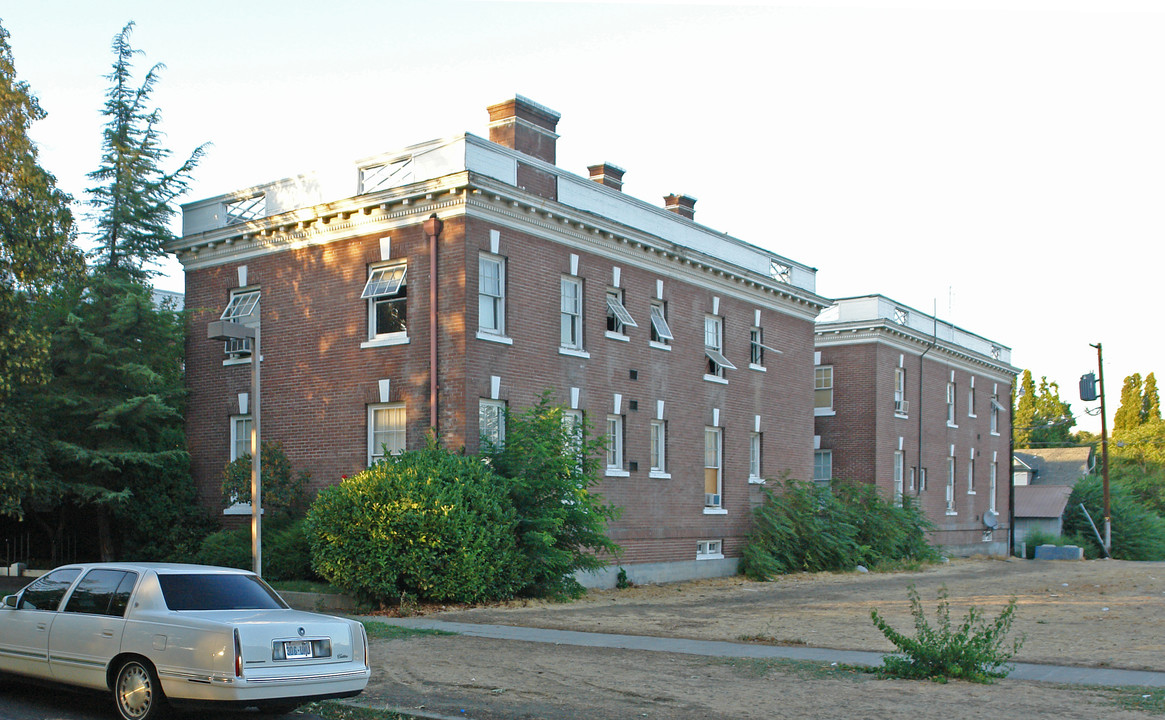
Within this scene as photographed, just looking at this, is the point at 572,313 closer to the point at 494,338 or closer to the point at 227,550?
the point at 494,338

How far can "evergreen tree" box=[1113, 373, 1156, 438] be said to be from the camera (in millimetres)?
87312

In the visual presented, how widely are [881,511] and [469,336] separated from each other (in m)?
18.3

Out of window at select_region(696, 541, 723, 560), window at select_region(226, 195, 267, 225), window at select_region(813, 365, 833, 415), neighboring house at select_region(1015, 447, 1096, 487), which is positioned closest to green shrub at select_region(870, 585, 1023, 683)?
window at select_region(696, 541, 723, 560)

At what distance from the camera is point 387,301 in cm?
2402

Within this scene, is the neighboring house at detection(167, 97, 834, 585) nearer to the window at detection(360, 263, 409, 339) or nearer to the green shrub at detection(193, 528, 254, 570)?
the window at detection(360, 263, 409, 339)

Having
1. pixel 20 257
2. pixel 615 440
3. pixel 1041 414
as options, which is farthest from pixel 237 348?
pixel 1041 414

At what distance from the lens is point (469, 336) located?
73.4ft

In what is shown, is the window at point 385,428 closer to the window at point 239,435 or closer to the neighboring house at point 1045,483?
the window at point 239,435

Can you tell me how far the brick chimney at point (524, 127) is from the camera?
2547 cm

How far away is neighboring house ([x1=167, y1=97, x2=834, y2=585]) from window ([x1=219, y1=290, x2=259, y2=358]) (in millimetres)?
55

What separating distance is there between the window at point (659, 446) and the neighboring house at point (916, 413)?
14058 millimetres

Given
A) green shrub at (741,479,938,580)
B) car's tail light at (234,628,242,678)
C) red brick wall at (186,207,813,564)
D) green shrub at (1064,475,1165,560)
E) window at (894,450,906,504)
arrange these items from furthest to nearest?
1. green shrub at (1064,475,1165,560)
2. window at (894,450,906,504)
3. green shrub at (741,479,938,580)
4. red brick wall at (186,207,813,564)
5. car's tail light at (234,628,242,678)

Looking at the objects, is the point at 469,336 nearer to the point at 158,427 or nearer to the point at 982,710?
the point at 158,427

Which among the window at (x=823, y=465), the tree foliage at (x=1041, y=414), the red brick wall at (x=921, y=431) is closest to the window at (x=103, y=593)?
the red brick wall at (x=921, y=431)
